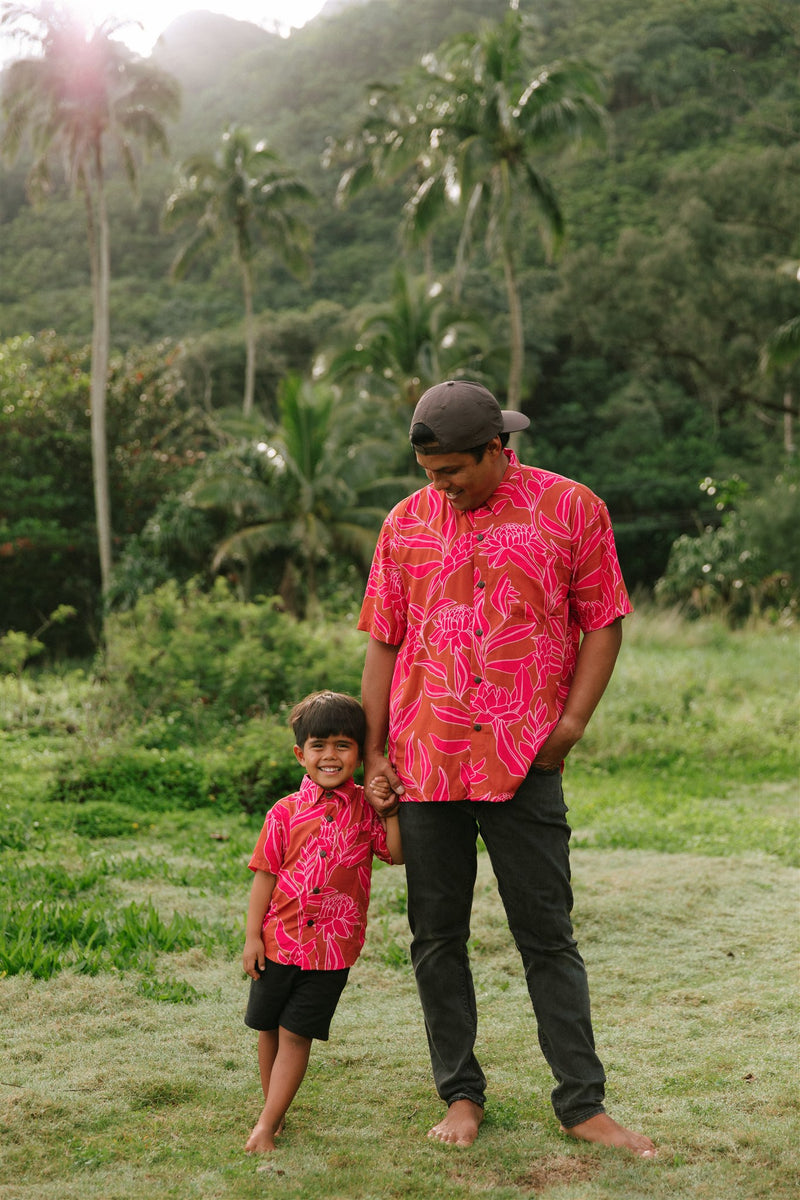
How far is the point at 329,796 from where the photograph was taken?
122 inches

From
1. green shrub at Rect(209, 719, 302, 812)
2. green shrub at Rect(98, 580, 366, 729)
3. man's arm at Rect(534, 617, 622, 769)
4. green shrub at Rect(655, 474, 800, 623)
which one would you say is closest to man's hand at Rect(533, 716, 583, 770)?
man's arm at Rect(534, 617, 622, 769)

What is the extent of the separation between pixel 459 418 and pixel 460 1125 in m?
1.82

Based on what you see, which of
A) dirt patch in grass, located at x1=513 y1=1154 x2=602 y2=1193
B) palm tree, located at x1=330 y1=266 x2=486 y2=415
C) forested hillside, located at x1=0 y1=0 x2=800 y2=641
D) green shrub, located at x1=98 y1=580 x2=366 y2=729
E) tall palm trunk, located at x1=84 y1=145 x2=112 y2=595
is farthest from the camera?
forested hillside, located at x1=0 y1=0 x2=800 y2=641

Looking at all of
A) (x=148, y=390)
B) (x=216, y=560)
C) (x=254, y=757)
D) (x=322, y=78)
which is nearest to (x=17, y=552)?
(x=148, y=390)

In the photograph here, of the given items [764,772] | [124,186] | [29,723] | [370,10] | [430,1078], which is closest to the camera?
[430,1078]

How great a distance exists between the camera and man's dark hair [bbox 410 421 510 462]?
9.41 feet

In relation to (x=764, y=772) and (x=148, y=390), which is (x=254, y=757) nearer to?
(x=764, y=772)

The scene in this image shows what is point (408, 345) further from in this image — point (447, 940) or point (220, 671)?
point (447, 940)

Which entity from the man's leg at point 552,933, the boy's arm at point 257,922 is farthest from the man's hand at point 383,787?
the boy's arm at point 257,922

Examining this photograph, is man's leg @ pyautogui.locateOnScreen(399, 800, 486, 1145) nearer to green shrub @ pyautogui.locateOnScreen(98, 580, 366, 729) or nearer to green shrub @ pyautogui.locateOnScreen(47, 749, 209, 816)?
green shrub @ pyautogui.locateOnScreen(47, 749, 209, 816)

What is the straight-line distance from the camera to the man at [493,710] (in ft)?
9.52

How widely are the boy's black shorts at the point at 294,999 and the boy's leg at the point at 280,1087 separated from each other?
36 millimetres

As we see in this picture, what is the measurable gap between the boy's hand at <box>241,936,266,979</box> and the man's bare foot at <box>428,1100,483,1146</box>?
619 mm

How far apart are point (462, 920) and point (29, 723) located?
8957 millimetres
